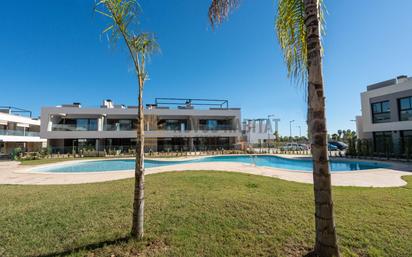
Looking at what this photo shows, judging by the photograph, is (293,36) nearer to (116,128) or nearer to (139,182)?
(139,182)

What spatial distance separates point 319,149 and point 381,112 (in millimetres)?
21825

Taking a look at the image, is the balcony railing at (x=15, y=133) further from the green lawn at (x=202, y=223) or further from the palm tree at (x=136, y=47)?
the palm tree at (x=136, y=47)

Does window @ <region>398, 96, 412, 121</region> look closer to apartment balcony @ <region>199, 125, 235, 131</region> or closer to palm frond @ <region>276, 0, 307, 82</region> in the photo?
apartment balcony @ <region>199, 125, 235, 131</region>

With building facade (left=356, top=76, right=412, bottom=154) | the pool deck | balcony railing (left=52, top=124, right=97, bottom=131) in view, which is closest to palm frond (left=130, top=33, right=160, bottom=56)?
the pool deck

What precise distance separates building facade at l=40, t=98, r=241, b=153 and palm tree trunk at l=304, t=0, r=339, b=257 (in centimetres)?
2481

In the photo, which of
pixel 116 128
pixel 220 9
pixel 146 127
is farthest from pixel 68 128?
pixel 220 9

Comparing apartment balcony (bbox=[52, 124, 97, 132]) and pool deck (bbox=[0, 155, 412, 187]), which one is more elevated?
apartment balcony (bbox=[52, 124, 97, 132])

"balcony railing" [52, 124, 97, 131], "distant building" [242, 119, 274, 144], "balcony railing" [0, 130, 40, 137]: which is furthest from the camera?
"distant building" [242, 119, 274, 144]

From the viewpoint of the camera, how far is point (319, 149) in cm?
257

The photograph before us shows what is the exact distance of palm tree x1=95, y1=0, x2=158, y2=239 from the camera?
3.18 m

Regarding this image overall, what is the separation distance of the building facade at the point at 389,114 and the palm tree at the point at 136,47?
65.8ft

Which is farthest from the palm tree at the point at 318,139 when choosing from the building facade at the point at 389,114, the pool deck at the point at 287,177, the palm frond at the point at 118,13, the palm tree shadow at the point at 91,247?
the building facade at the point at 389,114

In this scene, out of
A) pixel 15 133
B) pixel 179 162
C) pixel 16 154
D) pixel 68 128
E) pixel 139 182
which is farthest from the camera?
pixel 68 128

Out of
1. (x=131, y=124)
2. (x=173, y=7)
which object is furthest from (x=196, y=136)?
(x=173, y=7)
